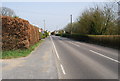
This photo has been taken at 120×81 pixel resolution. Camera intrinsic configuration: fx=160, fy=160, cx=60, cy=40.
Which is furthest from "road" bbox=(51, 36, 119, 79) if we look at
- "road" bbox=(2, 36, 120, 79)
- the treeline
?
the treeline

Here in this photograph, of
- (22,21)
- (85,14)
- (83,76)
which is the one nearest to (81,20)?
(85,14)

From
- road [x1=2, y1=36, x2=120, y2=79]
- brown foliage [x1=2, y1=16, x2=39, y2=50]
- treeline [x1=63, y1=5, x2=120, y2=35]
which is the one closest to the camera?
road [x1=2, y1=36, x2=120, y2=79]

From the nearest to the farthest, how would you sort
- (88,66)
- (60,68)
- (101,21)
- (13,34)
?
1. (60,68)
2. (88,66)
3. (13,34)
4. (101,21)

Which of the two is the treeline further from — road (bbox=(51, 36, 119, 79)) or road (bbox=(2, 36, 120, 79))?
road (bbox=(2, 36, 120, 79))

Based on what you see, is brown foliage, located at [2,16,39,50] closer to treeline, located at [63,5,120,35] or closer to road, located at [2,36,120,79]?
road, located at [2,36,120,79]

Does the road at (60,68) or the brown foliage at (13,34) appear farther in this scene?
the brown foliage at (13,34)

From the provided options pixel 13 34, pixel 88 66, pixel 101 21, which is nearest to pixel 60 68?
pixel 88 66

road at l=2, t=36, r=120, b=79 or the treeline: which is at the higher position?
the treeline

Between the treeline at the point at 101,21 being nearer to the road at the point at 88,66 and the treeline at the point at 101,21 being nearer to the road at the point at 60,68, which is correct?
the road at the point at 88,66

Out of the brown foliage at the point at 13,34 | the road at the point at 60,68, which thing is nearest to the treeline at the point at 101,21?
the brown foliage at the point at 13,34

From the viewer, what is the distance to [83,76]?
7062 millimetres

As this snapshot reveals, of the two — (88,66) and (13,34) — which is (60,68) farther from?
(13,34)

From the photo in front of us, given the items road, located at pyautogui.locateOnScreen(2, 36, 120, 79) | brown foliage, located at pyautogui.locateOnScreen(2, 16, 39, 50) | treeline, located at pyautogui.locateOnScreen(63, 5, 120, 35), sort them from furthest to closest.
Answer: treeline, located at pyautogui.locateOnScreen(63, 5, 120, 35), brown foliage, located at pyautogui.locateOnScreen(2, 16, 39, 50), road, located at pyautogui.locateOnScreen(2, 36, 120, 79)

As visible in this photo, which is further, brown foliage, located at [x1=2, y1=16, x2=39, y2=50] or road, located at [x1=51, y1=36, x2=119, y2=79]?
brown foliage, located at [x1=2, y1=16, x2=39, y2=50]
